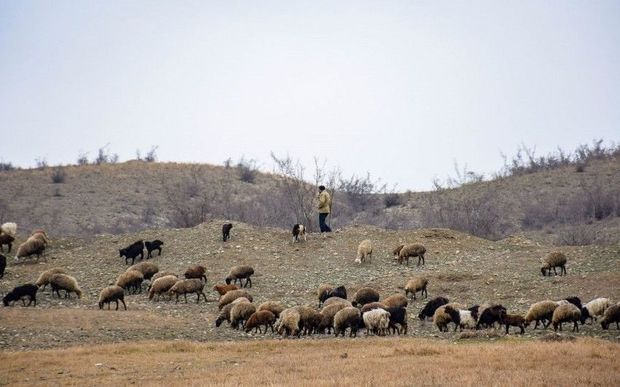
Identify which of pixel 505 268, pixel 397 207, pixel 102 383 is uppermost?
pixel 397 207

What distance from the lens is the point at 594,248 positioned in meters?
27.7

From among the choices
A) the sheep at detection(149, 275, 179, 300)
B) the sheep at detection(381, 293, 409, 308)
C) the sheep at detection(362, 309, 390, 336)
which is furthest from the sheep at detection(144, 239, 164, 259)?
the sheep at detection(362, 309, 390, 336)

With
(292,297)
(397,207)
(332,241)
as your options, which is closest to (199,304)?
(292,297)

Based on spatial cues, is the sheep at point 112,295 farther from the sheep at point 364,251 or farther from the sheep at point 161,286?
the sheep at point 364,251

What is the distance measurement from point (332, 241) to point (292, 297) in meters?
6.47

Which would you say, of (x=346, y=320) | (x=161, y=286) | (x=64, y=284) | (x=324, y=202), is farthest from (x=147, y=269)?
(x=346, y=320)

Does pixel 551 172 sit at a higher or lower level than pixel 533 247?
higher

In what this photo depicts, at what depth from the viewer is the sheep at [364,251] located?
2803 cm

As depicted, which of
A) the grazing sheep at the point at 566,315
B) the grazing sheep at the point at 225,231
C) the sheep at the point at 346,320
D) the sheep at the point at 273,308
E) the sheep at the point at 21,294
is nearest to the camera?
the grazing sheep at the point at 566,315

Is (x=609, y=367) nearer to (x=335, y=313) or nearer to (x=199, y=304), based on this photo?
(x=335, y=313)

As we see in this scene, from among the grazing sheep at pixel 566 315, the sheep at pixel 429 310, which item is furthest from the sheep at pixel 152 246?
the grazing sheep at pixel 566 315

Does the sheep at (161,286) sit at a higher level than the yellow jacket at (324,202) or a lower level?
lower

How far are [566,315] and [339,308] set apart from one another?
17.2 ft

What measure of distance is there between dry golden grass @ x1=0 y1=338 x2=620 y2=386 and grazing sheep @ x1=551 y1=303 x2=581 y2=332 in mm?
1808
